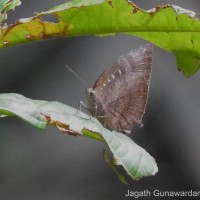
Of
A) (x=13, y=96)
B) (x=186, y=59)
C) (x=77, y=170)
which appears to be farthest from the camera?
(x=77, y=170)

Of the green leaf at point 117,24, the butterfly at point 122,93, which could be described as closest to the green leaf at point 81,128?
the green leaf at point 117,24

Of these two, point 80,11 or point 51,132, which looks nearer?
point 80,11

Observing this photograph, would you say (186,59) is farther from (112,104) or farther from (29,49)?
(29,49)

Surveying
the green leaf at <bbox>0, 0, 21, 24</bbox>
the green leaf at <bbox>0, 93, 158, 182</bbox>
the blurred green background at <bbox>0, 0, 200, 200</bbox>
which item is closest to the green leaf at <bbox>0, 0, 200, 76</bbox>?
the green leaf at <bbox>0, 0, 21, 24</bbox>

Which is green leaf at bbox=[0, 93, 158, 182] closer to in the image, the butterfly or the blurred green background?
the butterfly

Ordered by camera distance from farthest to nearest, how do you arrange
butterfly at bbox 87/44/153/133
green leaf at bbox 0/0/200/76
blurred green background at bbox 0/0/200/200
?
1. blurred green background at bbox 0/0/200/200
2. butterfly at bbox 87/44/153/133
3. green leaf at bbox 0/0/200/76

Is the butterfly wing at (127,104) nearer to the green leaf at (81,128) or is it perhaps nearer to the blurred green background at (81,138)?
the green leaf at (81,128)

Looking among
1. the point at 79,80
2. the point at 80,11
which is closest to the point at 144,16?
the point at 80,11
